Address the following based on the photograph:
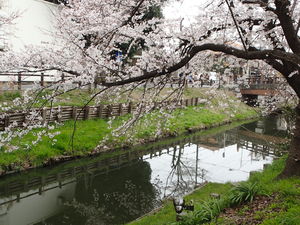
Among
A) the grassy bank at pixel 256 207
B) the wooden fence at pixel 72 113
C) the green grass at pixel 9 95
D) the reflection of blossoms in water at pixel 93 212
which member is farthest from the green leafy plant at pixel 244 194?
the green grass at pixel 9 95

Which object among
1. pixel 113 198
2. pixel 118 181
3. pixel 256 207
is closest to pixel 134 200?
pixel 113 198

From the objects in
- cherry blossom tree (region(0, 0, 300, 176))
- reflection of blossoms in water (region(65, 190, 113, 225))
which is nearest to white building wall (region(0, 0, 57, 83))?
reflection of blossoms in water (region(65, 190, 113, 225))

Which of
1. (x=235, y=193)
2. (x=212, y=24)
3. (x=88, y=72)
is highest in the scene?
(x=212, y=24)

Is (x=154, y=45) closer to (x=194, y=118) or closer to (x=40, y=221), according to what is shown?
(x=40, y=221)

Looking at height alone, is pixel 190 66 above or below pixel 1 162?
above

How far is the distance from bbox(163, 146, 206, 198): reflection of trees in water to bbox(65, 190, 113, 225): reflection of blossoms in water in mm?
2284

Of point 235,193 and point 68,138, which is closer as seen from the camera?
point 235,193

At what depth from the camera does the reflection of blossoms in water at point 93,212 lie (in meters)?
8.08

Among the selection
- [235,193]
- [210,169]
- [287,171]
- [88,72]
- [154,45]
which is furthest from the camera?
[210,169]

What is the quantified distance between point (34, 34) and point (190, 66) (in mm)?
16913

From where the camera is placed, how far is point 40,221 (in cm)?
805

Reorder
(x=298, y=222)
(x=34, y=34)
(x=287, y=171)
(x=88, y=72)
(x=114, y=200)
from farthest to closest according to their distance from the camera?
(x=34, y=34) → (x=114, y=200) → (x=287, y=171) → (x=88, y=72) → (x=298, y=222)

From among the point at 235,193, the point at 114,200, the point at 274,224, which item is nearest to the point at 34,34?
the point at 114,200

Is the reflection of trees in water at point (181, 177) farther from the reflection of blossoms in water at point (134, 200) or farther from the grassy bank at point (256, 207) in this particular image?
the grassy bank at point (256, 207)
